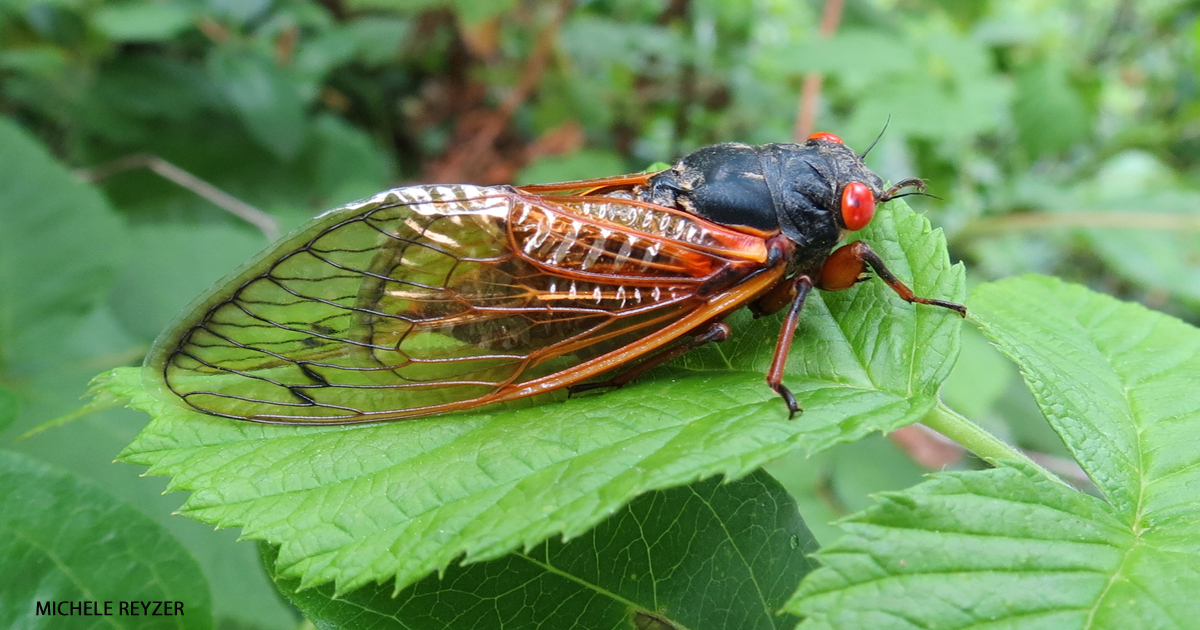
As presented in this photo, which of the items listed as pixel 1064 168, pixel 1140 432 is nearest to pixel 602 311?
pixel 1140 432

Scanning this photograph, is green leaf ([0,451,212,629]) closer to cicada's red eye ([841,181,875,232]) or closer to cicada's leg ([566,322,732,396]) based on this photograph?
cicada's leg ([566,322,732,396])

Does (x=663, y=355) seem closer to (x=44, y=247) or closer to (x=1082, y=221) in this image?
(x=44, y=247)

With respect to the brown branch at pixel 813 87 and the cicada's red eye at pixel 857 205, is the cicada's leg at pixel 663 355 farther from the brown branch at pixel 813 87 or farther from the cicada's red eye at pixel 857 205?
the brown branch at pixel 813 87

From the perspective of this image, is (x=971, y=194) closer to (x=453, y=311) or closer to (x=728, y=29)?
(x=728, y=29)

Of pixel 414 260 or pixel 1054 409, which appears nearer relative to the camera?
pixel 1054 409

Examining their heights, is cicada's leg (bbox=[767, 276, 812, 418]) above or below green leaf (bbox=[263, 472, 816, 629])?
above

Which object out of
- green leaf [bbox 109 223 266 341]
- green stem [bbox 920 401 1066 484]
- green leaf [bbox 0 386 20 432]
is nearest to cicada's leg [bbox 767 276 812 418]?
green stem [bbox 920 401 1066 484]
